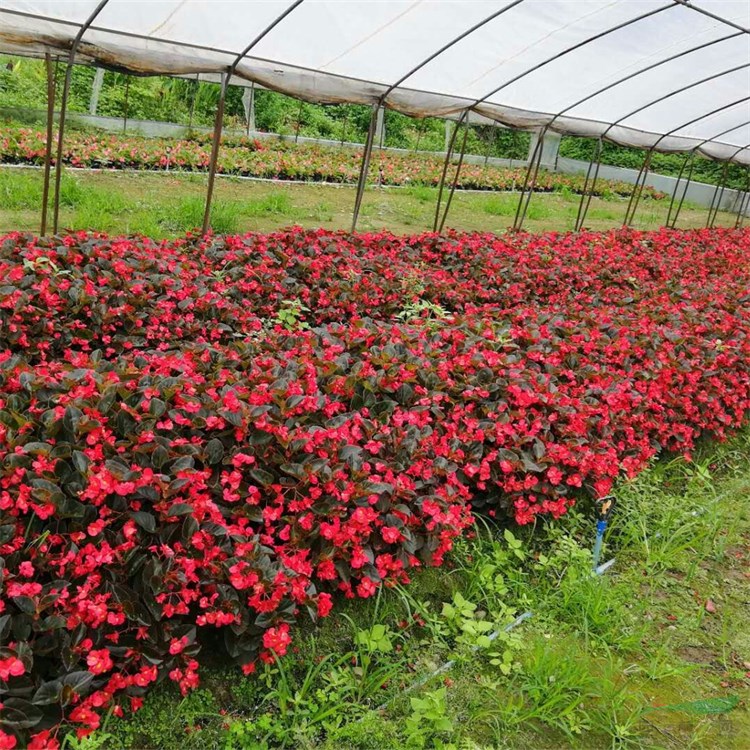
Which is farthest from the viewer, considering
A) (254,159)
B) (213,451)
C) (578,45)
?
(254,159)

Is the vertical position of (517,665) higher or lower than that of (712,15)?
lower

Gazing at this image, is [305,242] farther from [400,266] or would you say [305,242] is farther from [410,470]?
[410,470]

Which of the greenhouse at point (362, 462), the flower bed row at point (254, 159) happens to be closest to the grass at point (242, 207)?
the flower bed row at point (254, 159)

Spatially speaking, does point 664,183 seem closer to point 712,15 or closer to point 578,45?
point 578,45

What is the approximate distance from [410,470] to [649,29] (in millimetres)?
6111

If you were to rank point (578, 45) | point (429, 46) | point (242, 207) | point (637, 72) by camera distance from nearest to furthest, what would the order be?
point (429, 46) → point (578, 45) → point (637, 72) → point (242, 207)

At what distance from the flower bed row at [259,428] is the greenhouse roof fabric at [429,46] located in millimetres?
1782

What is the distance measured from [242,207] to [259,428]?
7.55 metres

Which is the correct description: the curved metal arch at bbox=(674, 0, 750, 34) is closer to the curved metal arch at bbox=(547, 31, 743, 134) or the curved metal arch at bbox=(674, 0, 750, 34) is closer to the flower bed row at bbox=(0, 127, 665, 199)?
the curved metal arch at bbox=(547, 31, 743, 134)

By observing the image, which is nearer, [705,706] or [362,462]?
[705,706]

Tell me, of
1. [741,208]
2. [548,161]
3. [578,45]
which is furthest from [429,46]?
[548,161]

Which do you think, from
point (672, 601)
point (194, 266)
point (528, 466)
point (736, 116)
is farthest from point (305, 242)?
point (736, 116)

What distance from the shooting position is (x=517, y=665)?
89.6 inches

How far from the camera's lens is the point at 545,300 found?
5.72 metres
